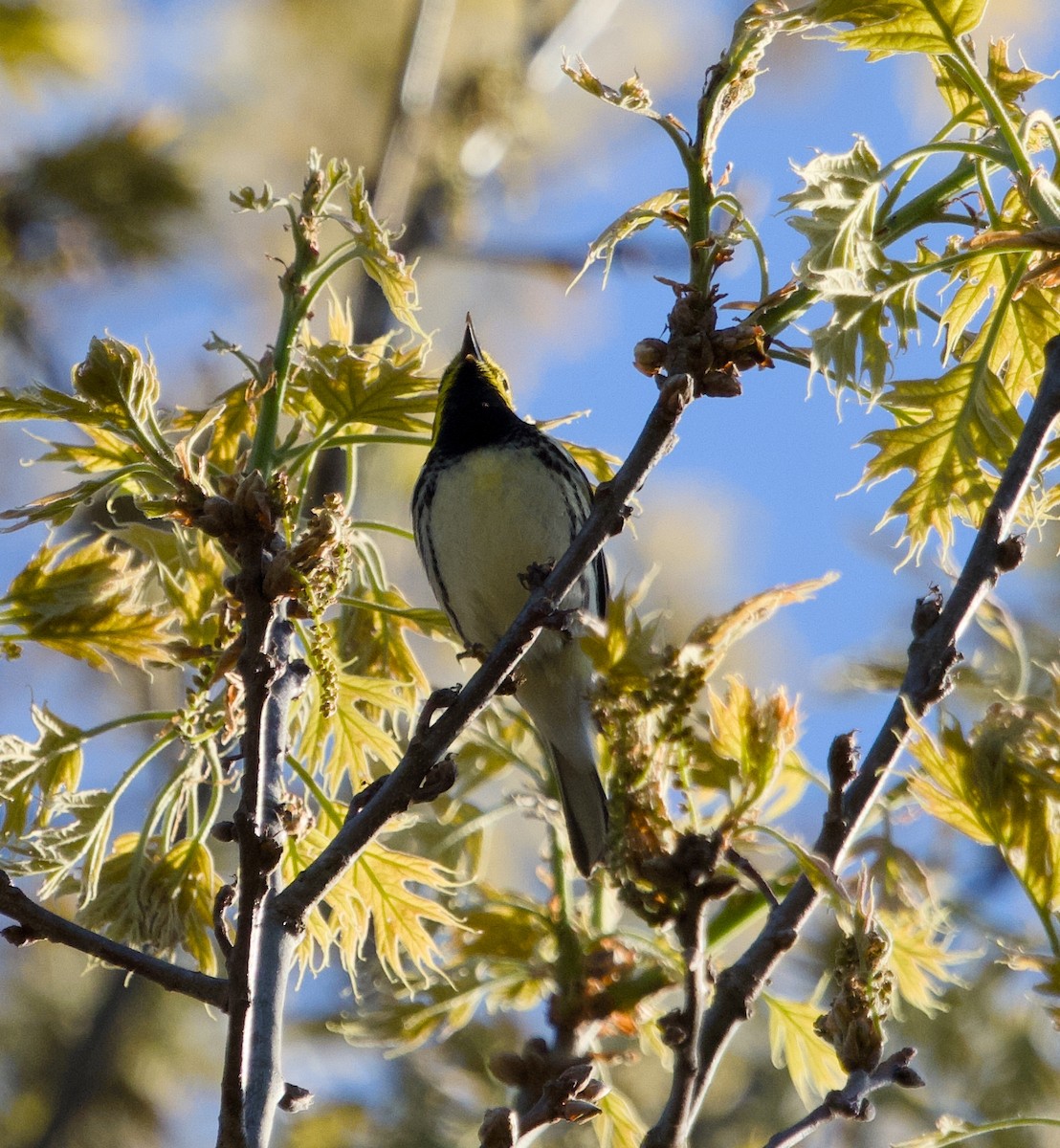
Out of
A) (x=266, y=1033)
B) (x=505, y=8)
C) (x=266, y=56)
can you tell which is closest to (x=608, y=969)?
(x=266, y=1033)

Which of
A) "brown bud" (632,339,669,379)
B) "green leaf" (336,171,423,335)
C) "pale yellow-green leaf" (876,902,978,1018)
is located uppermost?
"green leaf" (336,171,423,335)

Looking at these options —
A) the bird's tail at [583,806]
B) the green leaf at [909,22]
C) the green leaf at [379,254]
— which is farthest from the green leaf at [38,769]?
the green leaf at [909,22]

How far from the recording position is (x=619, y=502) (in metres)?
1.45

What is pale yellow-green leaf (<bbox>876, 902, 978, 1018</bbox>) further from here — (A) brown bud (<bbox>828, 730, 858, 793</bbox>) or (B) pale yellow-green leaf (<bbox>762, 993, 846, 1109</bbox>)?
(A) brown bud (<bbox>828, 730, 858, 793</bbox>)

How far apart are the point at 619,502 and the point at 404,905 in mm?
757

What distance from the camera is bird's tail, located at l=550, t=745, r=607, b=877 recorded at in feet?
8.21

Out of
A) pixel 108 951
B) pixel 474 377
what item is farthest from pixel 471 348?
pixel 108 951

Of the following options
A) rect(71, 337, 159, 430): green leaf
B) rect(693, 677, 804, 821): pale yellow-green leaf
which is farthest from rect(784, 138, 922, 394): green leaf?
rect(71, 337, 159, 430): green leaf

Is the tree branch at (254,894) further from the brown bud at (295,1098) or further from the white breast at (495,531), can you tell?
the white breast at (495,531)

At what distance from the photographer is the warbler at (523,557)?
2754mm

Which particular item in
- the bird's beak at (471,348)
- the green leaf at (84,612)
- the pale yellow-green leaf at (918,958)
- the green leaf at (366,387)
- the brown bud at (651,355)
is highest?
the bird's beak at (471,348)

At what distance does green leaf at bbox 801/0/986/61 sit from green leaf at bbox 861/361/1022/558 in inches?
14.7

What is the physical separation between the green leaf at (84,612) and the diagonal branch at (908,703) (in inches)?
35.5

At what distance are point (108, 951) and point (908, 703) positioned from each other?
2.69 ft
